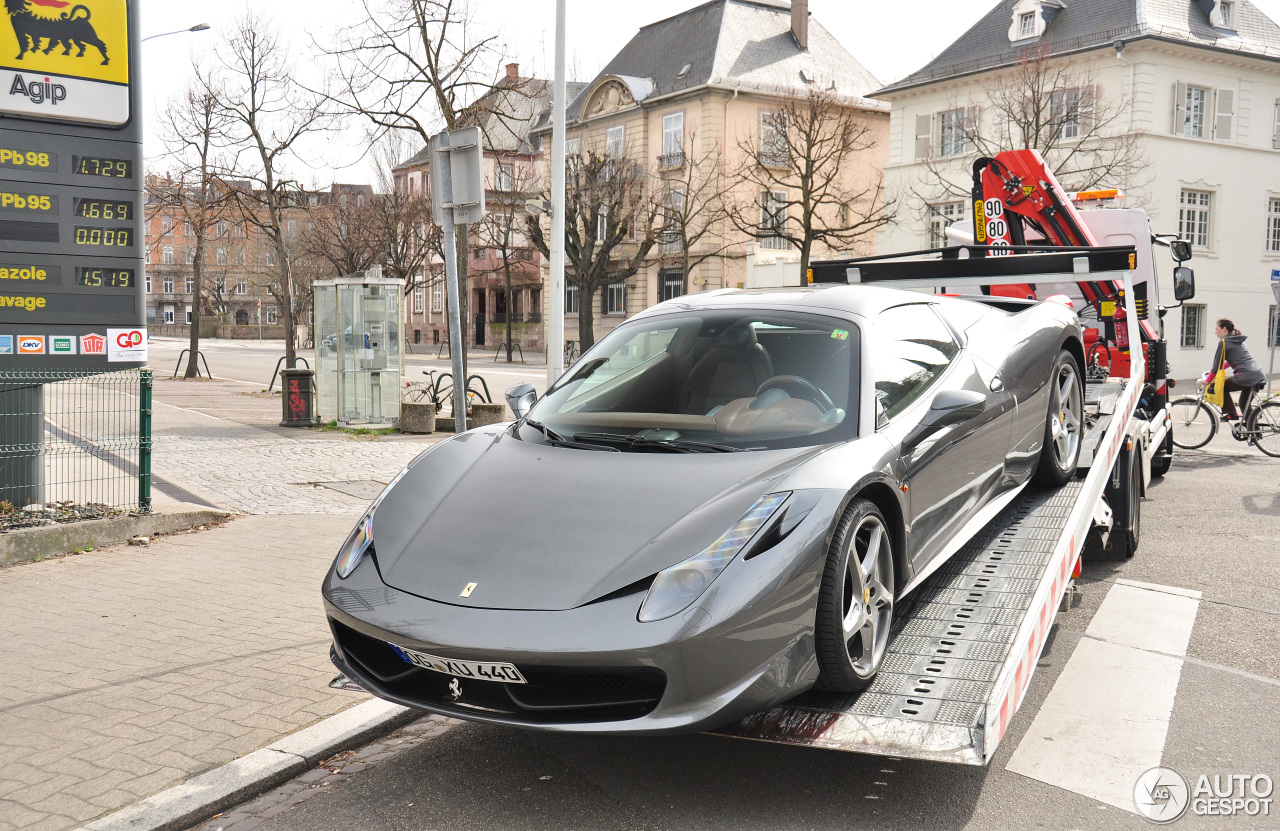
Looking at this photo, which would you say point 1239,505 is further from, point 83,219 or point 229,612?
point 83,219

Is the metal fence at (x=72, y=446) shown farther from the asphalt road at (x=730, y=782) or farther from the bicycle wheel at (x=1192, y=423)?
the bicycle wheel at (x=1192, y=423)

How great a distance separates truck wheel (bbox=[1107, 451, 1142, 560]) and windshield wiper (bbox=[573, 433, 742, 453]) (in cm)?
405

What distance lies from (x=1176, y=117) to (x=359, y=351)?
2900 cm

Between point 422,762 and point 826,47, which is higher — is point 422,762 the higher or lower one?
the lower one

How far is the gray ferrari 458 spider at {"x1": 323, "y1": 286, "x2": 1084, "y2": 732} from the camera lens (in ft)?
10.6

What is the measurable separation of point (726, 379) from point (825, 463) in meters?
0.81

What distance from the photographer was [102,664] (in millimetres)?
4941

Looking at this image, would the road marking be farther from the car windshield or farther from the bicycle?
the bicycle

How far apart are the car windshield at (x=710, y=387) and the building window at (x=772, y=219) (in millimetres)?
33022

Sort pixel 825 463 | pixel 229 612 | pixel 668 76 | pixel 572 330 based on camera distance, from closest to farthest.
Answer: pixel 825 463 < pixel 229 612 < pixel 668 76 < pixel 572 330

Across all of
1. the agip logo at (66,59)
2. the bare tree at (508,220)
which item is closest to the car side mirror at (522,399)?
the agip logo at (66,59)

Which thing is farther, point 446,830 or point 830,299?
point 830,299

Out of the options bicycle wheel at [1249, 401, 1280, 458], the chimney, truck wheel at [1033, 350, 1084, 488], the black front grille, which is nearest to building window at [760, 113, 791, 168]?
the chimney

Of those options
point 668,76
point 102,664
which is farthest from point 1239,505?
point 668,76
